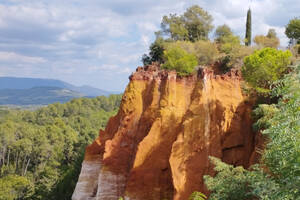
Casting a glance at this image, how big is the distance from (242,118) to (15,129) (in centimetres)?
5314

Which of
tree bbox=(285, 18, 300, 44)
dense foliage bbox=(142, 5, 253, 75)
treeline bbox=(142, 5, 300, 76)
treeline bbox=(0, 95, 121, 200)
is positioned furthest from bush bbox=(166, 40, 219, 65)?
treeline bbox=(0, 95, 121, 200)

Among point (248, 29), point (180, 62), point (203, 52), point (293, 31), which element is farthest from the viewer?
point (248, 29)

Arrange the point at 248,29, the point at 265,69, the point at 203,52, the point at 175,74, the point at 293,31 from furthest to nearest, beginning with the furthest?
the point at 248,29 < the point at 293,31 < the point at 203,52 < the point at 175,74 < the point at 265,69

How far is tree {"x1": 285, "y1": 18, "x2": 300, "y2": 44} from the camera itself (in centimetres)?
2819

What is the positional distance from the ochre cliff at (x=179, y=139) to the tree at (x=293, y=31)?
1810 centimetres

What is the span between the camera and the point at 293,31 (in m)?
28.7

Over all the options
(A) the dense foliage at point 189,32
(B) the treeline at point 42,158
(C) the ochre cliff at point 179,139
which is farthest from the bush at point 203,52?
(B) the treeline at point 42,158

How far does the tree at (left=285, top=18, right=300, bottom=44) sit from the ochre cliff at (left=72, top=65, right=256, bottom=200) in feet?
59.4

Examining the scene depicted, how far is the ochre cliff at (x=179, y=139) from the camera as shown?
37.7ft

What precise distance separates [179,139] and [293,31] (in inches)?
864

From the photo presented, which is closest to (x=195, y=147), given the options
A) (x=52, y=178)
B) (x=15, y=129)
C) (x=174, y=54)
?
(x=174, y=54)

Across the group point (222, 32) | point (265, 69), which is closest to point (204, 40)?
point (222, 32)

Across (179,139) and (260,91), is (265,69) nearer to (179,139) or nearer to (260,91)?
(260,91)

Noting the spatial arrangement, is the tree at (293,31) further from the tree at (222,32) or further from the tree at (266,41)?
the tree at (222,32)
